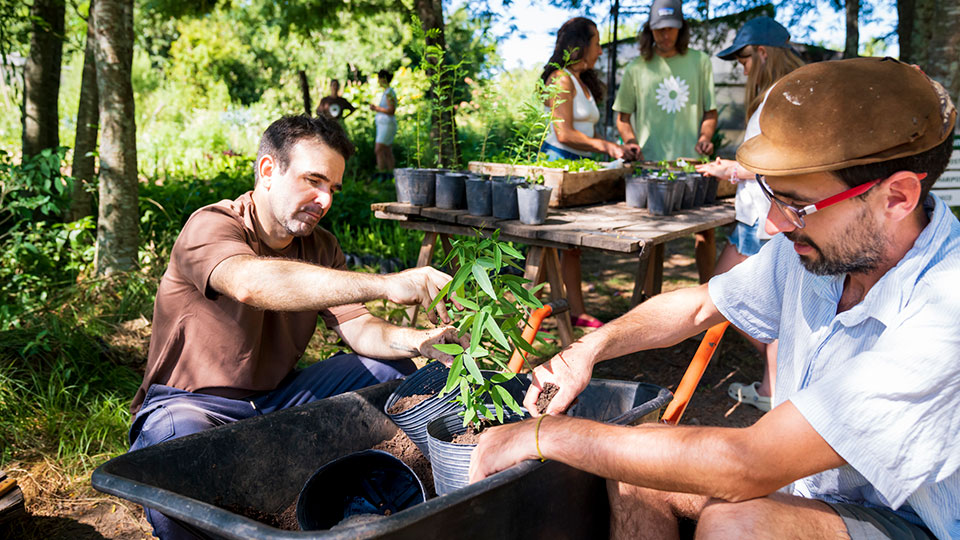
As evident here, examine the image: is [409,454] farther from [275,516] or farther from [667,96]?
[667,96]

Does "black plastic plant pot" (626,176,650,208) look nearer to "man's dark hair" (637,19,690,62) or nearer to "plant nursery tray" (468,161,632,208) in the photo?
"plant nursery tray" (468,161,632,208)

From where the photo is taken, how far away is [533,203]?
132 inches

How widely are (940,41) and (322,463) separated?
461cm

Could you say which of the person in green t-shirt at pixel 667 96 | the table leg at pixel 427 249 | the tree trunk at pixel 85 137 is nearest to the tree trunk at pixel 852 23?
Answer: the person in green t-shirt at pixel 667 96

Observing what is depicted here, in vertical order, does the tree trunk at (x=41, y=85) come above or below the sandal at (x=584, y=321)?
above

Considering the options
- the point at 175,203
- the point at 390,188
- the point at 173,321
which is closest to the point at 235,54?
the point at 390,188

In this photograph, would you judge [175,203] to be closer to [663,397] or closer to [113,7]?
[113,7]

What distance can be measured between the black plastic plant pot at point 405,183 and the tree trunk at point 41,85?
118 inches

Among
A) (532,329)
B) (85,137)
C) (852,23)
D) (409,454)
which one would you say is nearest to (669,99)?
(852,23)

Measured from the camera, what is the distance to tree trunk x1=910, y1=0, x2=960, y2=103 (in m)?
4.32

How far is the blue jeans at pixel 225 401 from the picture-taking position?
1.86m

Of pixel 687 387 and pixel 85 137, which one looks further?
pixel 85 137

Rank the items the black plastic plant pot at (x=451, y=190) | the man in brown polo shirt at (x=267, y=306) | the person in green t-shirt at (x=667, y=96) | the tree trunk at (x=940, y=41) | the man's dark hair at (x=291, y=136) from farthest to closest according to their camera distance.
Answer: the person in green t-shirt at (x=667, y=96)
the tree trunk at (x=940, y=41)
the black plastic plant pot at (x=451, y=190)
the man's dark hair at (x=291, y=136)
the man in brown polo shirt at (x=267, y=306)

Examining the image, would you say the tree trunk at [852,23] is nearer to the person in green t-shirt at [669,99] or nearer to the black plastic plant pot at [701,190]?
the person in green t-shirt at [669,99]
